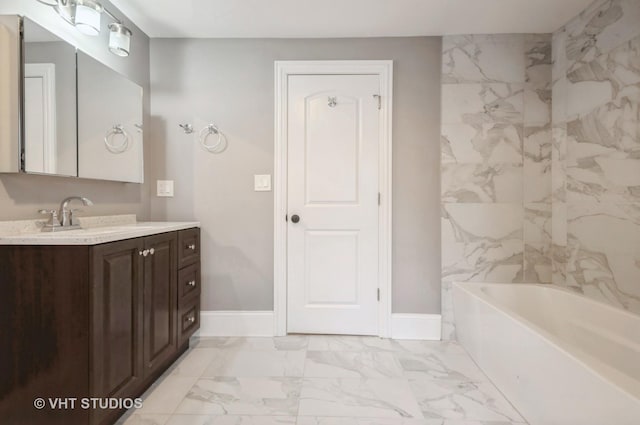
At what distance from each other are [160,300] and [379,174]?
1.67m

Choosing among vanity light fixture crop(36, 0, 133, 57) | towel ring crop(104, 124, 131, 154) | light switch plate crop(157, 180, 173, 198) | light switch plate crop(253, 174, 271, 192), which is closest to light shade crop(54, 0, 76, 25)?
vanity light fixture crop(36, 0, 133, 57)

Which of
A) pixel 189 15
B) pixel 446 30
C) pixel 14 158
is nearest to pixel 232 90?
pixel 189 15

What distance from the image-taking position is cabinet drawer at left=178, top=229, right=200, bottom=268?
2.10 metres

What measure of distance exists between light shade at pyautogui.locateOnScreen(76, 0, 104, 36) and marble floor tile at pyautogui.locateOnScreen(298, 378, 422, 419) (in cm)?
225

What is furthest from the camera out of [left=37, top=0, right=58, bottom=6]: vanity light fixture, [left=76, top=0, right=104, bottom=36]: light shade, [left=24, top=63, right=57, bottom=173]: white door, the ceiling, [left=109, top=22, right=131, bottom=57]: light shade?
the ceiling

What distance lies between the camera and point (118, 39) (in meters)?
1.96

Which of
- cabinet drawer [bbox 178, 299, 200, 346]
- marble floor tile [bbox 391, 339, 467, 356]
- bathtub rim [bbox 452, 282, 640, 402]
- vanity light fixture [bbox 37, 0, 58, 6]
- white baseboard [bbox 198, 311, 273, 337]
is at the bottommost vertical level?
marble floor tile [bbox 391, 339, 467, 356]

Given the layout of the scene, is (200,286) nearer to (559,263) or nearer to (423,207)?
(423,207)

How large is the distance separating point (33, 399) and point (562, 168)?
317cm

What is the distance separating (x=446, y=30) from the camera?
2.37 m

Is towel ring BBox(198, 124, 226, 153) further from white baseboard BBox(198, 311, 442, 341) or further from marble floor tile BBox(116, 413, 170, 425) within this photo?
marble floor tile BBox(116, 413, 170, 425)

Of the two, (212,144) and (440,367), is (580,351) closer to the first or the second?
(440,367)

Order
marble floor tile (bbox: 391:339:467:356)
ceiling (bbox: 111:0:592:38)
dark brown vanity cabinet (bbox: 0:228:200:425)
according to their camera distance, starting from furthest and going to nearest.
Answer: marble floor tile (bbox: 391:339:467:356)
ceiling (bbox: 111:0:592:38)
dark brown vanity cabinet (bbox: 0:228:200:425)

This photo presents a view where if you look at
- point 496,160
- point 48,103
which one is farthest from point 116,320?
point 496,160
